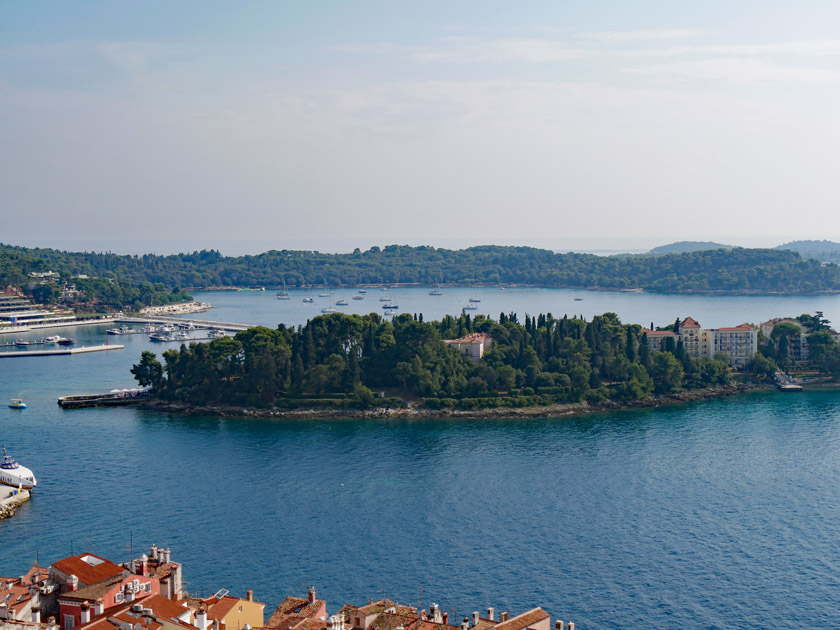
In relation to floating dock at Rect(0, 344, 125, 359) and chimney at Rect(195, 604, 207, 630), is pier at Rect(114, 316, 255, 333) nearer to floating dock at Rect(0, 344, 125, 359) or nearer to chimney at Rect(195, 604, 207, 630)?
floating dock at Rect(0, 344, 125, 359)

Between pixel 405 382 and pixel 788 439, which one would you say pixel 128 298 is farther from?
pixel 788 439

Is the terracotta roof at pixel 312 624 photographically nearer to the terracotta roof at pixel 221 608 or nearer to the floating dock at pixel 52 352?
the terracotta roof at pixel 221 608

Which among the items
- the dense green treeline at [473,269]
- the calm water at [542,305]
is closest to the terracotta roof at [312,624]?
the calm water at [542,305]

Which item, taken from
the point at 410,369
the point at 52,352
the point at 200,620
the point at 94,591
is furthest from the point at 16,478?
the point at 52,352

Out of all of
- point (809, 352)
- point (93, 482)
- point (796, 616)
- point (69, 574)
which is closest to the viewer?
point (69, 574)

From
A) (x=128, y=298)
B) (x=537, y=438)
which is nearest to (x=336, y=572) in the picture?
(x=537, y=438)

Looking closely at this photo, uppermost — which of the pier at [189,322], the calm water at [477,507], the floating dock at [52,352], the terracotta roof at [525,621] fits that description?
the pier at [189,322]

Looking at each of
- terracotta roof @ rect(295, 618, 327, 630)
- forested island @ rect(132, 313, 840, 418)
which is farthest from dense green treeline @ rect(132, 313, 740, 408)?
terracotta roof @ rect(295, 618, 327, 630)

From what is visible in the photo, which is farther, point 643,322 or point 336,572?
point 643,322
